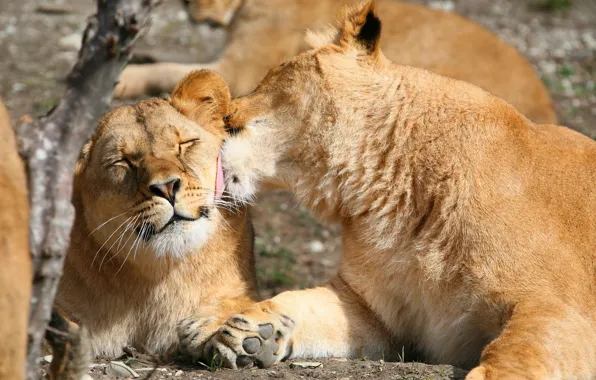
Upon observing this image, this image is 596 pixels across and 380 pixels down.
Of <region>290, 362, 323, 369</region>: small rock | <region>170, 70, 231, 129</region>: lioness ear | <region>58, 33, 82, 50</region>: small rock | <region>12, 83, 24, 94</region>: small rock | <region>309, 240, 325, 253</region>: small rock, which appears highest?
<region>170, 70, 231, 129</region>: lioness ear

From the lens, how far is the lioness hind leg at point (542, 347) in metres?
3.05

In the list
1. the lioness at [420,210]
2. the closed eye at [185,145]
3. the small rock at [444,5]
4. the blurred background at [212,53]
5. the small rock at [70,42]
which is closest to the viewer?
the lioness at [420,210]

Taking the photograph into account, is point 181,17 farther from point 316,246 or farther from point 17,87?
point 316,246

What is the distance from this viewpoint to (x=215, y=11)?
788cm

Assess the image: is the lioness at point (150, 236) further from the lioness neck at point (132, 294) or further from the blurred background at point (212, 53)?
the blurred background at point (212, 53)

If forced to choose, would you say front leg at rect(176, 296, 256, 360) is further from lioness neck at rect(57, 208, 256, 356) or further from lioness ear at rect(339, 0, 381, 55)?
lioness ear at rect(339, 0, 381, 55)

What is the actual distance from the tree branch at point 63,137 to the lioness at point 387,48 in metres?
4.20

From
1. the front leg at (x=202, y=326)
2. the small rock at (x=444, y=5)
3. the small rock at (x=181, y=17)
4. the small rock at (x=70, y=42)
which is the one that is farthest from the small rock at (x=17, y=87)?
the small rock at (x=444, y=5)

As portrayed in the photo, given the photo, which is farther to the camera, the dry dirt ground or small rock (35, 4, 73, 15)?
small rock (35, 4, 73, 15)

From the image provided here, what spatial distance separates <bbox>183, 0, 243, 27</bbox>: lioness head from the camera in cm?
786

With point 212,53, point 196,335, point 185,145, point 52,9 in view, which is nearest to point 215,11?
point 212,53

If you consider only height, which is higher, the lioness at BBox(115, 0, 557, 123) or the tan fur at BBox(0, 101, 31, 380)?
the lioness at BBox(115, 0, 557, 123)

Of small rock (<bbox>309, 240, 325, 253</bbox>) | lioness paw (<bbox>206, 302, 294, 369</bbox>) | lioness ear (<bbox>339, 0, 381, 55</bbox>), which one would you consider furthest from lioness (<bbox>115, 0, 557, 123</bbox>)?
lioness paw (<bbox>206, 302, 294, 369</bbox>)

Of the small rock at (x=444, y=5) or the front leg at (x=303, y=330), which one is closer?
the front leg at (x=303, y=330)
